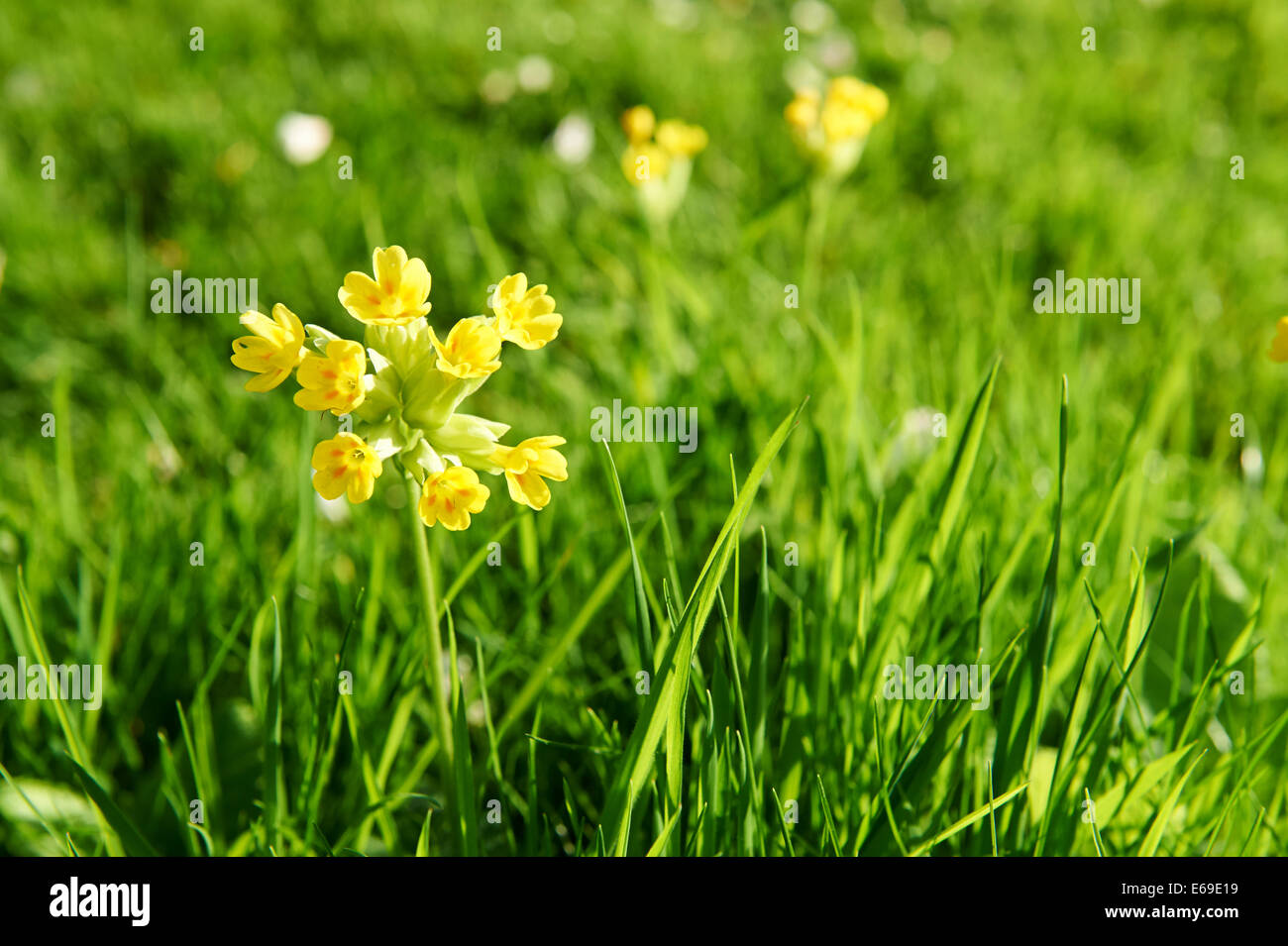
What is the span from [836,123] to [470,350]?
0.94m

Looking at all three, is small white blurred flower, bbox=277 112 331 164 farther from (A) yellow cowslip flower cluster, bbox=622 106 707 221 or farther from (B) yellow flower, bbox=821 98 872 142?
(B) yellow flower, bbox=821 98 872 142

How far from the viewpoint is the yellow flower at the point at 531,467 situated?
772mm

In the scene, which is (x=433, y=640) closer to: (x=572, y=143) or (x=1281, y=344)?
(x=1281, y=344)

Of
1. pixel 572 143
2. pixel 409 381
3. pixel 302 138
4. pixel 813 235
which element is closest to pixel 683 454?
pixel 813 235

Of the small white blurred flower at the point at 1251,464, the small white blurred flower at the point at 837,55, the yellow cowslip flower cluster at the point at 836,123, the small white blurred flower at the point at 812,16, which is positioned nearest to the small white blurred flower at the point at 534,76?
the small white blurred flower at the point at 837,55

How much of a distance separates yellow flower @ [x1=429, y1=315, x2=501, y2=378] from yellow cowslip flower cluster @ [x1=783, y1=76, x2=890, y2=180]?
3.04 feet

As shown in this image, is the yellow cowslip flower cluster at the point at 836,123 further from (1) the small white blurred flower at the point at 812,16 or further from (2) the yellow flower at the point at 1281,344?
(1) the small white blurred flower at the point at 812,16

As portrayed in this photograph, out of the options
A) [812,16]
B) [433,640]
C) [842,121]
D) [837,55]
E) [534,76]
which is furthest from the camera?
[812,16]

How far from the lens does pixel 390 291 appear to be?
76 centimetres

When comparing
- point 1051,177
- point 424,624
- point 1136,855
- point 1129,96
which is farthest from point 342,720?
point 1129,96

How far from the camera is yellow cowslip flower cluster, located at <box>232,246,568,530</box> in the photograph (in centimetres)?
72

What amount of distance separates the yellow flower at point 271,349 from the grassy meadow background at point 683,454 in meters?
0.25

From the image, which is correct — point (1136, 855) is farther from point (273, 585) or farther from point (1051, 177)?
point (1051, 177)

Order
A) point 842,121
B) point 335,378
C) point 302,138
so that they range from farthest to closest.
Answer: point 302,138
point 842,121
point 335,378
